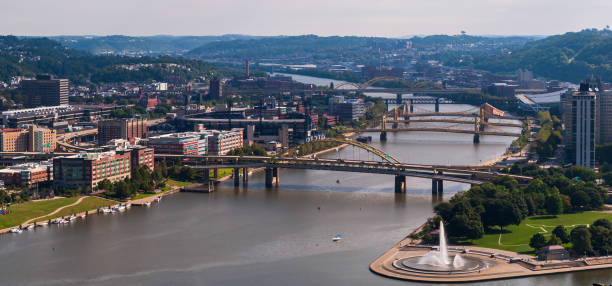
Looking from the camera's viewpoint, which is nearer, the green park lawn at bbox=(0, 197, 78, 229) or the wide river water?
the wide river water

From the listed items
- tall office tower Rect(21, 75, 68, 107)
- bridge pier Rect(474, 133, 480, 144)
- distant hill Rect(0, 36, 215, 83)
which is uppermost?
distant hill Rect(0, 36, 215, 83)

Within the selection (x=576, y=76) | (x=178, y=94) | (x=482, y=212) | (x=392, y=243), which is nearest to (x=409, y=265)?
(x=392, y=243)

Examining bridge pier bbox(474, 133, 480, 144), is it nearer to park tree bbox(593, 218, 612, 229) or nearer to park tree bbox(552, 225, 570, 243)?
park tree bbox(593, 218, 612, 229)

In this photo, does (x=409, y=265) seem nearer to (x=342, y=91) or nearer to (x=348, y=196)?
(x=348, y=196)

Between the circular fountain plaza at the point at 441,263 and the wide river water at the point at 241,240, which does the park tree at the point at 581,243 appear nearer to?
the wide river water at the point at 241,240

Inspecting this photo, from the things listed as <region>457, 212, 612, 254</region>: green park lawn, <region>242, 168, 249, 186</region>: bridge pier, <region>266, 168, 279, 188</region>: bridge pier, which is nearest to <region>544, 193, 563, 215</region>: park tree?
<region>457, 212, 612, 254</region>: green park lawn

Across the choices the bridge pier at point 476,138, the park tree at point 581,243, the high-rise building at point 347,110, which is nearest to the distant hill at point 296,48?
the high-rise building at point 347,110
